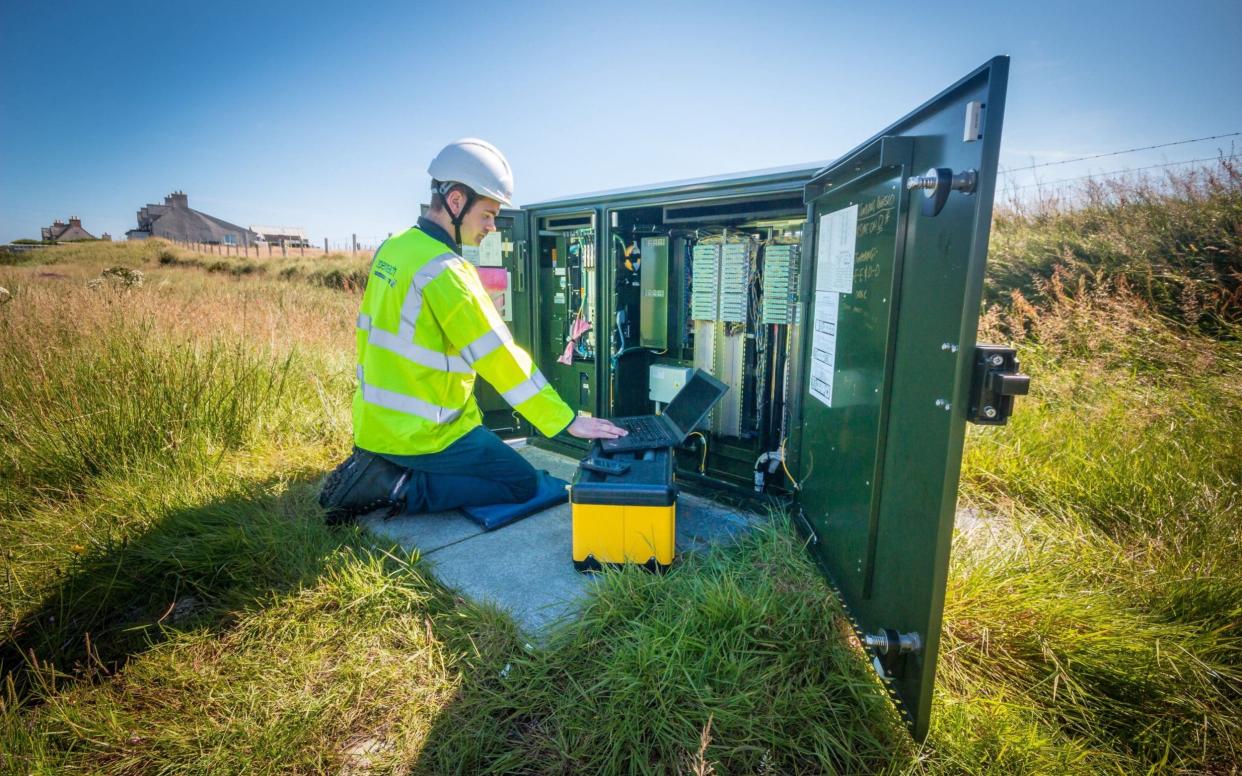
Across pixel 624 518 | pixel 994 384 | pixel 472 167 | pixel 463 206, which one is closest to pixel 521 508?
pixel 624 518

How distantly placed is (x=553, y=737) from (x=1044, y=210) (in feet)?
32.8

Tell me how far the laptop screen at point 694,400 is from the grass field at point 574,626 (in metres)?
0.70

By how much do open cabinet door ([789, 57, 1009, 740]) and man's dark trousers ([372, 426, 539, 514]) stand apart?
162 cm

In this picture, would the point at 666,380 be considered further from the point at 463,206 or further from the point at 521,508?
the point at 463,206

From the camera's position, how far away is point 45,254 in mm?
18844

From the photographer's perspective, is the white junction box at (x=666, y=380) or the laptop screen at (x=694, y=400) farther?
the white junction box at (x=666, y=380)

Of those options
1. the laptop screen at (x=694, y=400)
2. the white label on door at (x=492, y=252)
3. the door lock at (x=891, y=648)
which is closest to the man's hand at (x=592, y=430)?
the laptop screen at (x=694, y=400)

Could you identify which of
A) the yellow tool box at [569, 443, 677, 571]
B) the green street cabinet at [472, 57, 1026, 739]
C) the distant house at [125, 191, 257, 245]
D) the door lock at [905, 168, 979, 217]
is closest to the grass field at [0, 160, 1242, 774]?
the yellow tool box at [569, 443, 677, 571]

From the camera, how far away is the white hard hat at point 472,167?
272 cm

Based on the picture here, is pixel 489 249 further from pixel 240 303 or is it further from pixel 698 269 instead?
pixel 240 303

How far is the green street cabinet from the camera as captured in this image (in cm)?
131

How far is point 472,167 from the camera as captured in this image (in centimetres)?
272

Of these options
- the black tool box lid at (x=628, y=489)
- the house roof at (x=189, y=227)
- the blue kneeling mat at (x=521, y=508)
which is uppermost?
the house roof at (x=189, y=227)

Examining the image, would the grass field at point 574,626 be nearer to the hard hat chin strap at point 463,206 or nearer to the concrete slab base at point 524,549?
the concrete slab base at point 524,549
